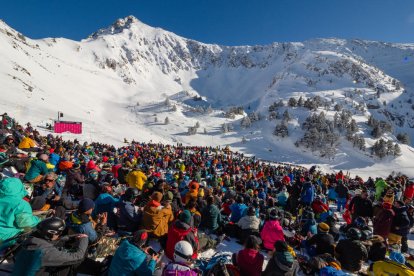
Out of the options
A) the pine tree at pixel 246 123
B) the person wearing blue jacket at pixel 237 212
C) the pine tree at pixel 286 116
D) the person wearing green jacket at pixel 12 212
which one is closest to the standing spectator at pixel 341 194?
the person wearing blue jacket at pixel 237 212

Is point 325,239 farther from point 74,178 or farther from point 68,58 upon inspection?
point 68,58

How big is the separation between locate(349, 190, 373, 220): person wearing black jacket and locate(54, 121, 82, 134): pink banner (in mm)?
39406

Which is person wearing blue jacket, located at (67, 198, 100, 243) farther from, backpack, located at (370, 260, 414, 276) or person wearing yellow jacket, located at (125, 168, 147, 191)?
backpack, located at (370, 260, 414, 276)

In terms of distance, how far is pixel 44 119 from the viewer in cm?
4381

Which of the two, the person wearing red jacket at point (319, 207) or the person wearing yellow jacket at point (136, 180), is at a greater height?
the person wearing yellow jacket at point (136, 180)

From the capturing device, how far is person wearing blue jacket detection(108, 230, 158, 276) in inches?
151

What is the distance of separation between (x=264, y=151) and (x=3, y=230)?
65914mm

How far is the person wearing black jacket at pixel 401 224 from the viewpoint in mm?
8555

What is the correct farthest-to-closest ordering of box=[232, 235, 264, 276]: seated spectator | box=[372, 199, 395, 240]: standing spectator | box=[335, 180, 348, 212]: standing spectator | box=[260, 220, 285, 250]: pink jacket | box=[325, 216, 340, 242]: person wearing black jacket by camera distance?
box=[335, 180, 348, 212]: standing spectator
box=[372, 199, 395, 240]: standing spectator
box=[325, 216, 340, 242]: person wearing black jacket
box=[260, 220, 285, 250]: pink jacket
box=[232, 235, 264, 276]: seated spectator

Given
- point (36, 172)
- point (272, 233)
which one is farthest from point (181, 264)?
point (36, 172)

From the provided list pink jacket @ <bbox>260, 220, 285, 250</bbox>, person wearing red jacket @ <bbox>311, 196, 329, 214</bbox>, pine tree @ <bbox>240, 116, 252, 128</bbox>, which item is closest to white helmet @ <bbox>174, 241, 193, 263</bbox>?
pink jacket @ <bbox>260, 220, 285, 250</bbox>

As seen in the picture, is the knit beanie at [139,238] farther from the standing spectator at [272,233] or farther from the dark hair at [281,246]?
the standing spectator at [272,233]

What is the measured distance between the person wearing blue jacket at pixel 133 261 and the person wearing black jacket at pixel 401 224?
8.38 meters

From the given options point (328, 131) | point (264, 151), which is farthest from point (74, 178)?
point (328, 131)
